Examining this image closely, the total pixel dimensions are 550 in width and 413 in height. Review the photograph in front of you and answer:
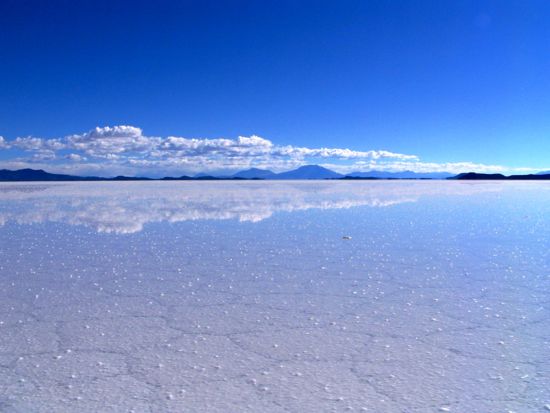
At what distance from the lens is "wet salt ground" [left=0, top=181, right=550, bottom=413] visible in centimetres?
240

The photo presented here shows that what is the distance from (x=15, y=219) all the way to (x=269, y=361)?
10.0 metres

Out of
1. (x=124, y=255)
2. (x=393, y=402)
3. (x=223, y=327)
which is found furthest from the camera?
(x=124, y=255)

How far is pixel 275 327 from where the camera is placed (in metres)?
3.37

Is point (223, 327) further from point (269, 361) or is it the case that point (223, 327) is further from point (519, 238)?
point (519, 238)

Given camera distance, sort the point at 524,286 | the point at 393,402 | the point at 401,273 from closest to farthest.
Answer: the point at 393,402
the point at 524,286
the point at 401,273

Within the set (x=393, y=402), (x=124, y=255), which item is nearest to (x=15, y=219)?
(x=124, y=255)

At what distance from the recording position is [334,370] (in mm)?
2674

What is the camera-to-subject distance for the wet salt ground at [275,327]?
2400 millimetres

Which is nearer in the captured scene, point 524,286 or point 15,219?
point 524,286

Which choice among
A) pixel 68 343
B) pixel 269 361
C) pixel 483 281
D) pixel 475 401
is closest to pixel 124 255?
pixel 68 343

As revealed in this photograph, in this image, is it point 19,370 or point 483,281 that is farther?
point 483,281

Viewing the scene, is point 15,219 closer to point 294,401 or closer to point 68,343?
point 68,343

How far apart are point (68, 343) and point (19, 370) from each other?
0.43 meters

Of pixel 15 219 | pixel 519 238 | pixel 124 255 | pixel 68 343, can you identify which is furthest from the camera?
→ pixel 15 219
